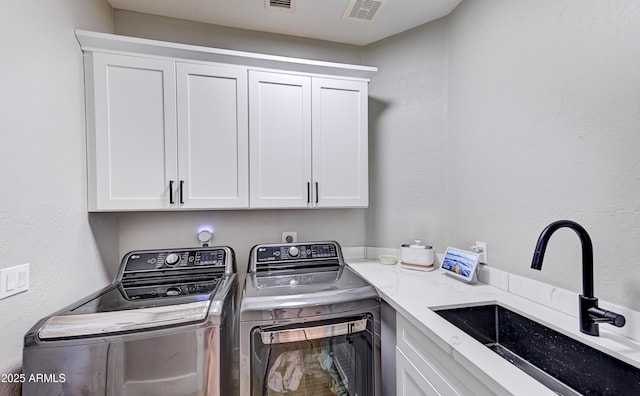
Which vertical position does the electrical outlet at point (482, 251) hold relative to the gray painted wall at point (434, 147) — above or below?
below

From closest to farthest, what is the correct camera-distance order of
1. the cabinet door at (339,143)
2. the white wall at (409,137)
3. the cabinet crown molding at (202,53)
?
the cabinet crown molding at (202,53) → the cabinet door at (339,143) → the white wall at (409,137)

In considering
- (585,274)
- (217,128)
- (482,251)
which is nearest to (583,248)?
(585,274)

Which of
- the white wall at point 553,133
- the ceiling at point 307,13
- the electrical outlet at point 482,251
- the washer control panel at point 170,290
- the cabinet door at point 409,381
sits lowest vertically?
the cabinet door at point 409,381

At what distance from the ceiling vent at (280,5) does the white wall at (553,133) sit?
1088 mm

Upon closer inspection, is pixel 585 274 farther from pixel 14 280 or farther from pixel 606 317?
pixel 14 280

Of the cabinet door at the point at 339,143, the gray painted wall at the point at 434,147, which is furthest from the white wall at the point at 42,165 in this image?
the cabinet door at the point at 339,143

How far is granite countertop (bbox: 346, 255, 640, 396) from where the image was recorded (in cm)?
74

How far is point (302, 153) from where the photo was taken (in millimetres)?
1720

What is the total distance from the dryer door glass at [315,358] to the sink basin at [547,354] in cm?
43

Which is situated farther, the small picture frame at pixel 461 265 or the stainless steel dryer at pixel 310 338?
the small picture frame at pixel 461 265

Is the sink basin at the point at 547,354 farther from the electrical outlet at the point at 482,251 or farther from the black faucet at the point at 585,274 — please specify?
the electrical outlet at the point at 482,251

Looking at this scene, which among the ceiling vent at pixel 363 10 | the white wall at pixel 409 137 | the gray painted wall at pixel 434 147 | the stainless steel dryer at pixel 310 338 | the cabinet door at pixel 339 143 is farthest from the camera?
the white wall at pixel 409 137

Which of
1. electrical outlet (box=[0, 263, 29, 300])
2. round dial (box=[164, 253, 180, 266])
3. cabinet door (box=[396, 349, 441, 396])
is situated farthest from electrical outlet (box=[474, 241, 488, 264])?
electrical outlet (box=[0, 263, 29, 300])

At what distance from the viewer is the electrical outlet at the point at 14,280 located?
0.91 metres
